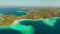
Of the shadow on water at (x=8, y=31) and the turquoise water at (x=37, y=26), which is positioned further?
the turquoise water at (x=37, y=26)

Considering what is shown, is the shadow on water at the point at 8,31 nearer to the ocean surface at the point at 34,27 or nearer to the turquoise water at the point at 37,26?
the ocean surface at the point at 34,27

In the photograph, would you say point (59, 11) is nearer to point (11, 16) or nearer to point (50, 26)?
point (50, 26)

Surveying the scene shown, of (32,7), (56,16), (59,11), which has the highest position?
(32,7)

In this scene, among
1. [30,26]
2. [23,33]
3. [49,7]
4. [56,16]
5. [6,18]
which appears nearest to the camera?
[23,33]

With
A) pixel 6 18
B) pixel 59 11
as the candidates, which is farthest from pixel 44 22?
pixel 6 18

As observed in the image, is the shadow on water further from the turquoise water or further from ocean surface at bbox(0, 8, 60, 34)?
the turquoise water

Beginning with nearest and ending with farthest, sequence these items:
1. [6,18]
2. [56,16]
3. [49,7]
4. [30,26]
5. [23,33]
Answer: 1. [23,33]
2. [30,26]
3. [6,18]
4. [56,16]
5. [49,7]

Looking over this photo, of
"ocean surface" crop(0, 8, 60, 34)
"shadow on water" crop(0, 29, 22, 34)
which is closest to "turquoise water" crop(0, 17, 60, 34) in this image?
"ocean surface" crop(0, 8, 60, 34)

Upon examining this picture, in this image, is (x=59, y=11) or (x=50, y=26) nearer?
(x=50, y=26)

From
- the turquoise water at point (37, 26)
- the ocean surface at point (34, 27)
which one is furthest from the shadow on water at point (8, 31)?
the turquoise water at point (37, 26)
